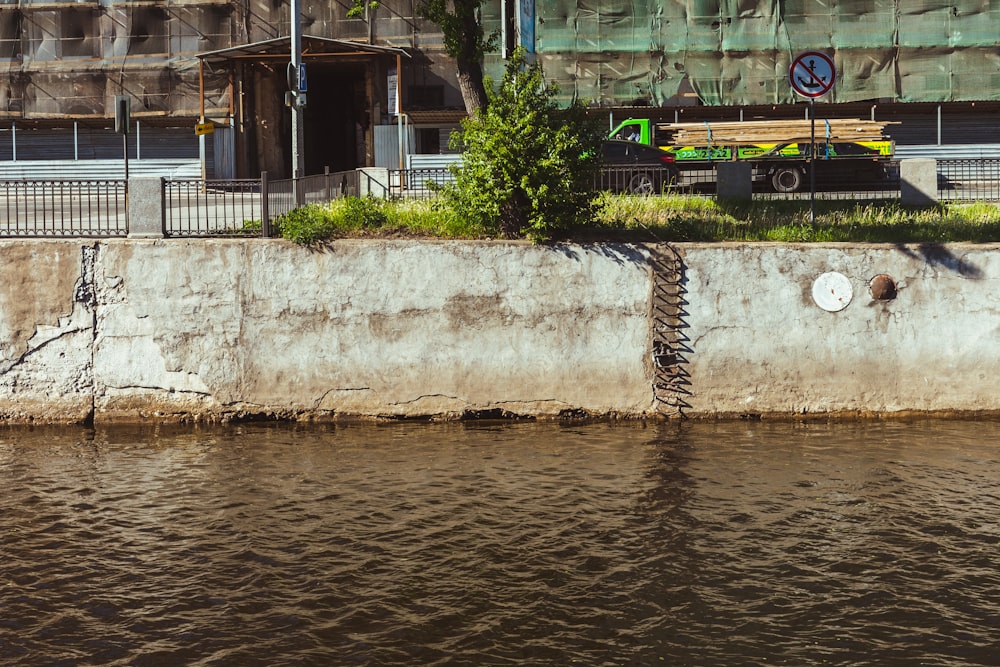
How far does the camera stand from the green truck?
28875 mm

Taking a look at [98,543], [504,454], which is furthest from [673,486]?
[98,543]

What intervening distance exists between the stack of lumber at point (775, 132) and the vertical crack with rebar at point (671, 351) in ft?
51.5

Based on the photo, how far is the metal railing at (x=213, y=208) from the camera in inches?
657

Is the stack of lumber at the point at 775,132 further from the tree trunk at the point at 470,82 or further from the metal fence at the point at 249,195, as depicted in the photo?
the tree trunk at the point at 470,82

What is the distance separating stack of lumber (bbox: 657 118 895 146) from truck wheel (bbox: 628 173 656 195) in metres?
9.94

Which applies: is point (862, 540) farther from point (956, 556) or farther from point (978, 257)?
point (978, 257)

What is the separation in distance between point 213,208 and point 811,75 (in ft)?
30.3

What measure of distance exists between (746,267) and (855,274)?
1489 mm

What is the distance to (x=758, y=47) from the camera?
124ft

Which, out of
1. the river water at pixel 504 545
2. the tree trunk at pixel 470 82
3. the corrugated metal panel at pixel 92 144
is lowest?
the river water at pixel 504 545

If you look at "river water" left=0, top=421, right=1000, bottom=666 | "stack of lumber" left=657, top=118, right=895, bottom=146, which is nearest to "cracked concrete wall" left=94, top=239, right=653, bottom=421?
"river water" left=0, top=421, right=1000, bottom=666

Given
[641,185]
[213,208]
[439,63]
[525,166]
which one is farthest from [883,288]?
[439,63]

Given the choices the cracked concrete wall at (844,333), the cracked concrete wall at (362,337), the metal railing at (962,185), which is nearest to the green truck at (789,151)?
the metal railing at (962,185)

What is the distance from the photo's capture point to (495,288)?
15.9 m
